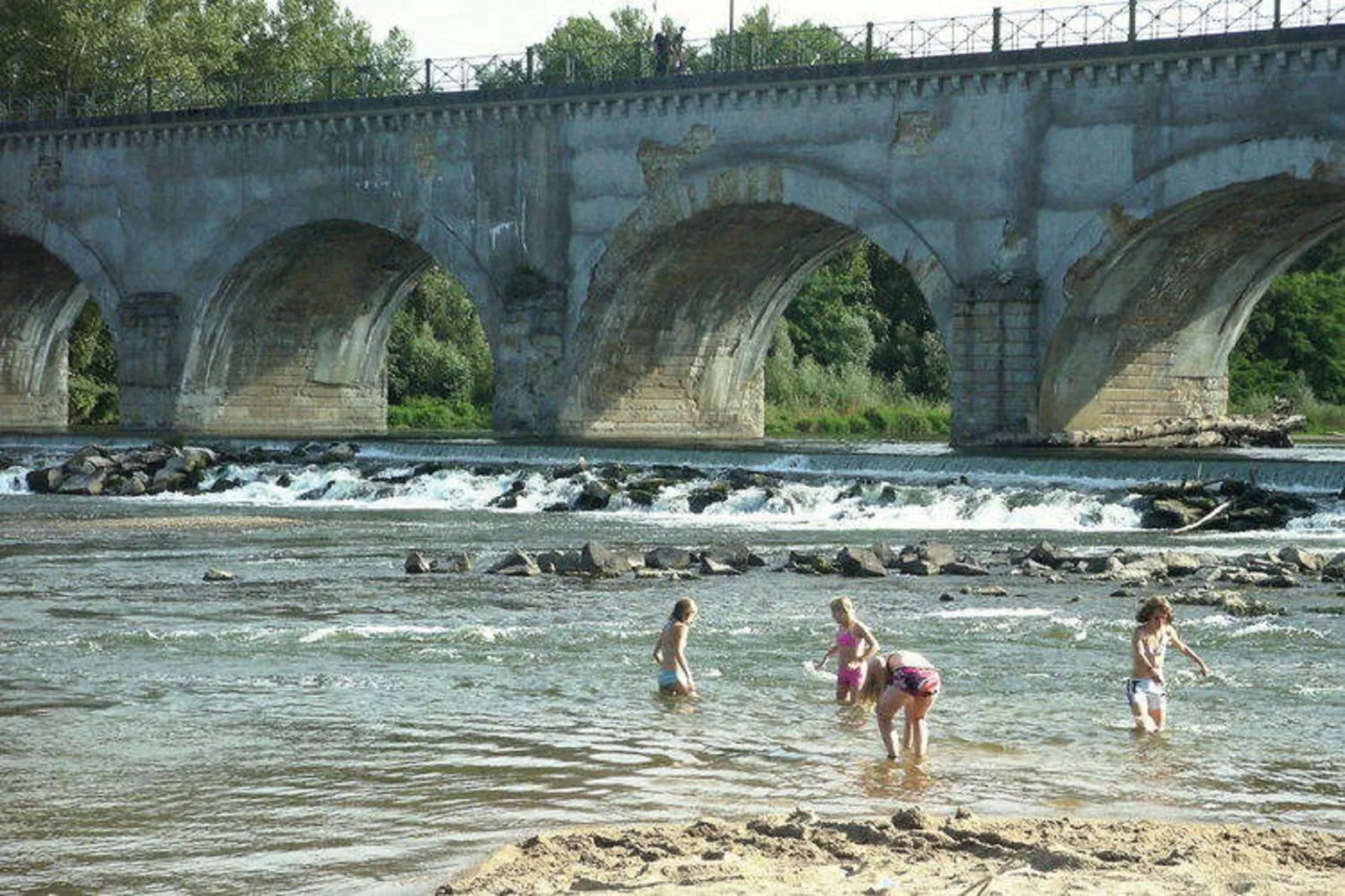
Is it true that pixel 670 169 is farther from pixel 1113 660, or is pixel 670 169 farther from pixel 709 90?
pixel 1113 660

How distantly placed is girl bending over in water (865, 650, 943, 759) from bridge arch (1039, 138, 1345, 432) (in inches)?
867

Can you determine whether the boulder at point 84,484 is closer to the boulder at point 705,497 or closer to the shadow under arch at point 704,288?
the shadow under arch at point 704,288

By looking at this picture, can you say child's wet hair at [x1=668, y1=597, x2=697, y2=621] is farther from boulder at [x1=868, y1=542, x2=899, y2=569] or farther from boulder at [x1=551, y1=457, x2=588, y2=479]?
boulder at [x1=551, y1=457, x2=588, y2=479]

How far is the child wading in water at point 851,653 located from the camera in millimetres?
12992

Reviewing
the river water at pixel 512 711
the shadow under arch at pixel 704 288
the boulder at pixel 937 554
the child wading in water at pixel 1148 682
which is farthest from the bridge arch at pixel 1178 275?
the child wading in water at pixel 1148 682

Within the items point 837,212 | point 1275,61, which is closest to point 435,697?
point 1275,61

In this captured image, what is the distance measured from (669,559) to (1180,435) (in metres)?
17.8

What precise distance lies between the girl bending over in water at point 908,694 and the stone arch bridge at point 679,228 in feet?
72.2

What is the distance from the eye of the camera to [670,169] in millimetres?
38969

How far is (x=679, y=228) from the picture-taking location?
129ft

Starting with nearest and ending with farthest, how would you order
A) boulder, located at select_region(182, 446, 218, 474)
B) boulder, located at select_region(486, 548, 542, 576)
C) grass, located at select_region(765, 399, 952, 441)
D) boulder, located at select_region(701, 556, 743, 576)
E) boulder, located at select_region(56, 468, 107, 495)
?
boulder, located at select_region(486, 548, 542, 576) < boulder, located at select_region(701, 556, 743, 576) < boulder, located at select_region(56, 468, 107, 495) < boulder, located at select_region(182, 446, 218, 474) < grass, located at select_region(765, 399, 952, 441)

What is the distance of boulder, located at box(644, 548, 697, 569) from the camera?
21219mm

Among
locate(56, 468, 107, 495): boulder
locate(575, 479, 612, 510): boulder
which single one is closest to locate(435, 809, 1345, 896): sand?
locate(575, 479, 612, 510): boulder

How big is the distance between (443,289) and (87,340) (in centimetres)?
999
